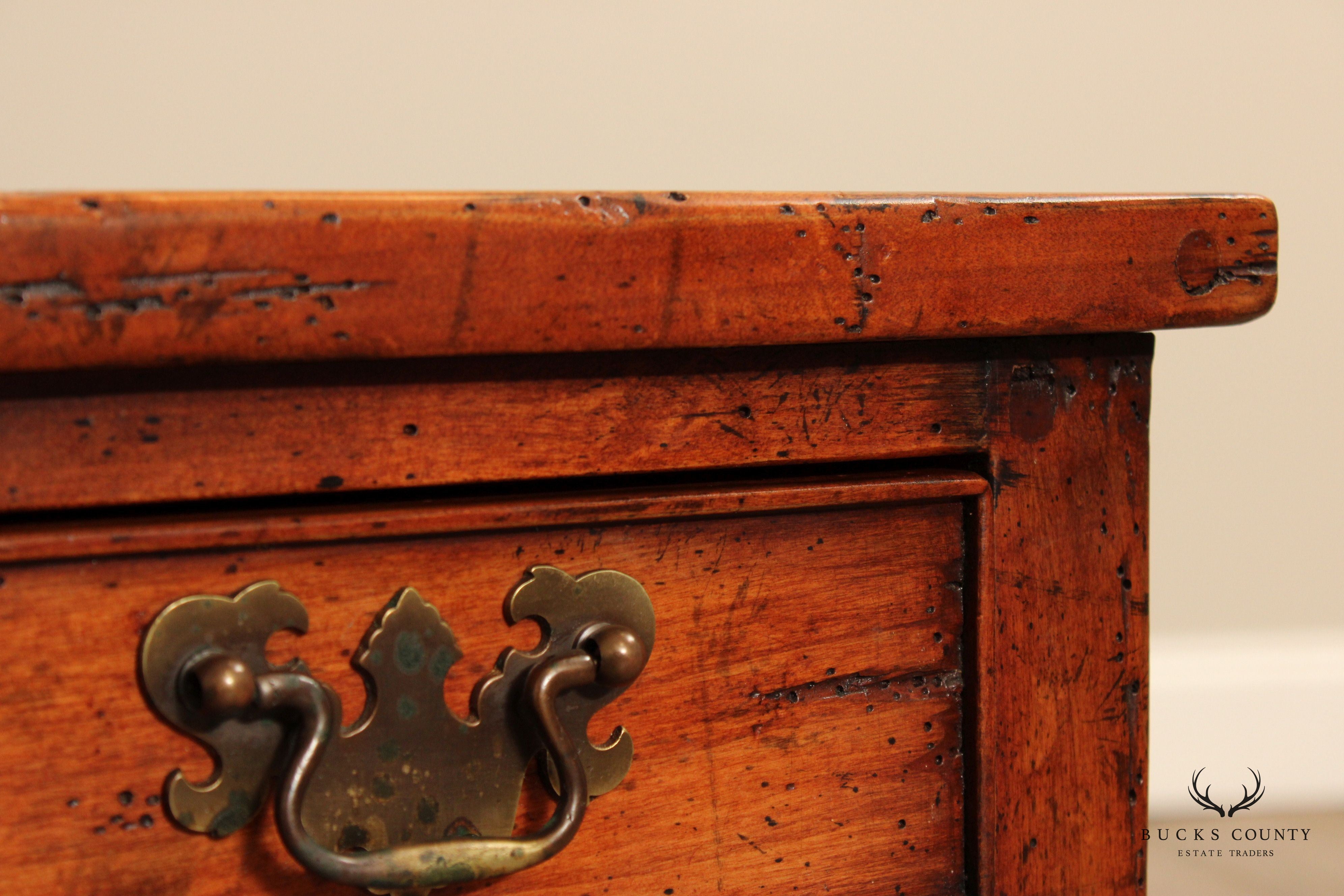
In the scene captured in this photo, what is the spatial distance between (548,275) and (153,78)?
80cm

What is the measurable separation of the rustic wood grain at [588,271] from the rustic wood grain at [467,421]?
2cm

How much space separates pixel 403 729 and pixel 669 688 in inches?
3.6

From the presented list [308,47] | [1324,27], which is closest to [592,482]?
[308,47]

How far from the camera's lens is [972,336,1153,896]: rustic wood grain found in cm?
40

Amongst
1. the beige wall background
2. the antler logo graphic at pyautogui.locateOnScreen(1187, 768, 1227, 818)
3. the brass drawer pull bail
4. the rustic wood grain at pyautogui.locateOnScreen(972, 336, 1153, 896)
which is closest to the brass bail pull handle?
the brass drawer pull bail

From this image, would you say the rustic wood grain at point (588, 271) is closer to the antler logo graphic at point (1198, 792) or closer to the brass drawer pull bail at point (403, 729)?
the brass drawer pull bail at point (403, 729)

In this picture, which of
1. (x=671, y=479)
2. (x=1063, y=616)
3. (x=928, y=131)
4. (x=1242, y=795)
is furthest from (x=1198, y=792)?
(x=671, y=479)

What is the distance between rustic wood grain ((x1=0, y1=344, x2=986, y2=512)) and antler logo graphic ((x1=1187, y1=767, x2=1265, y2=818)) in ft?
3.05

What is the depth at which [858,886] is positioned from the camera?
41 cm

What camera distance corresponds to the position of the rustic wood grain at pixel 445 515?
12.3 inches

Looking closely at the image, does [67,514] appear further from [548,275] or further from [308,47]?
[308,47]

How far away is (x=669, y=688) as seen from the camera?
1.24ft

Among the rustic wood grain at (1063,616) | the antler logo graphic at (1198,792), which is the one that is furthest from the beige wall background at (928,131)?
the rustic wood grain at (1063,616)

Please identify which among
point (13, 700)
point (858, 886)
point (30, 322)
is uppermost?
point (30, 322)
